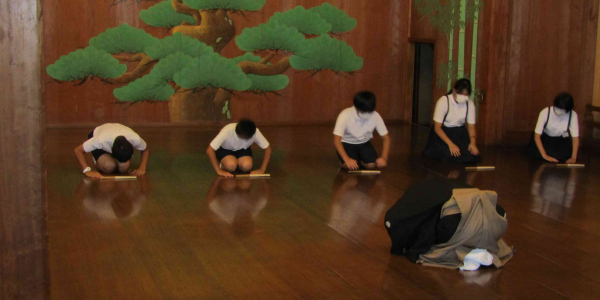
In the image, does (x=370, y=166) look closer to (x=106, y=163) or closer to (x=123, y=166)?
(x=123, y=166)

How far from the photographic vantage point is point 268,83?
848cm

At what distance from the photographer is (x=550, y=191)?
5020 mm

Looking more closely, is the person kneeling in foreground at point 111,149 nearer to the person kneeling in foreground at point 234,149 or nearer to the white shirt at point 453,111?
the person kneeling in foreground at point 234,149

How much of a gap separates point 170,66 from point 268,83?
1242mm

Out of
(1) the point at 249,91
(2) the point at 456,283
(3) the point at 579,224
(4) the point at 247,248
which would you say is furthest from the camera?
(1) the point at 249,91

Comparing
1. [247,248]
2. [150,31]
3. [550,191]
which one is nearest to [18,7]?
[247,248]

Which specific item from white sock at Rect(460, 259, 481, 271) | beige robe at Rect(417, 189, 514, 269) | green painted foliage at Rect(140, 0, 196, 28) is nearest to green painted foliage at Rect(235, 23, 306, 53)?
green painted foliage at Rect(140, 0, 196, 28)

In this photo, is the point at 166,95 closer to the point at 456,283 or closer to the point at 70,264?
the point at 70,264

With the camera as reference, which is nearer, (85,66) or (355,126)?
(355,126)

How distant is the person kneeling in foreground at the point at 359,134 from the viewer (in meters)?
5.42

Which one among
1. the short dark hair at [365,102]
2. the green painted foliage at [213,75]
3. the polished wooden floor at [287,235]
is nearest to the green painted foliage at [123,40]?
the green painted foliage at [213,75]

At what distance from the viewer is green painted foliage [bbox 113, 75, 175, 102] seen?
797 centimetres

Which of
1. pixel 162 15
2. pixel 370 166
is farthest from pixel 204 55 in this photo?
pixel 370 166

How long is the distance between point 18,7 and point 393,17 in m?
7.67
